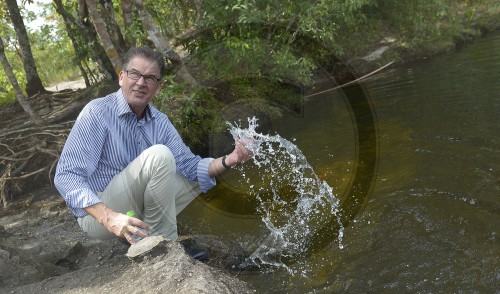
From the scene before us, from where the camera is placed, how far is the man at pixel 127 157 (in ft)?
10.9

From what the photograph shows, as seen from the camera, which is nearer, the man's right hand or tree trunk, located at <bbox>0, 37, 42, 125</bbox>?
the man's right hand

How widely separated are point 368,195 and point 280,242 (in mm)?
1150

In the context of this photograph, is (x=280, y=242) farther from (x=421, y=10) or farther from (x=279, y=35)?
(x=421, y=10)

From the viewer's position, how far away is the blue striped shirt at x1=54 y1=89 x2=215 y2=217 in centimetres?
320

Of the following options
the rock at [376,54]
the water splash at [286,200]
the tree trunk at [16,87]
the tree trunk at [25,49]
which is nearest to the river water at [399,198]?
the water splash at [286,200]

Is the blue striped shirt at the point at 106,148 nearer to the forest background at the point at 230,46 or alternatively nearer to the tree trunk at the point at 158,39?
the forest background at the point at 230,46

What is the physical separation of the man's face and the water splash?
0.80 m

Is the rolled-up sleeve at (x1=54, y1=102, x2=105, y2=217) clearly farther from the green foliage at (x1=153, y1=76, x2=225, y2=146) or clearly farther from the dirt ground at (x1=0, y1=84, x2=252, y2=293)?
the green foliage at (x1=153, y1=76, x2=225, y2=146)

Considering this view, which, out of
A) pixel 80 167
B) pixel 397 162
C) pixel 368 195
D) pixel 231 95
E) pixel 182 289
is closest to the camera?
pixel 182 289

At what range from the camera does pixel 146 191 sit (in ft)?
11.6

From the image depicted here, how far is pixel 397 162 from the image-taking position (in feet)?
18.7

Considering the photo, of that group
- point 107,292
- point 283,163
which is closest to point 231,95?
point 283,163

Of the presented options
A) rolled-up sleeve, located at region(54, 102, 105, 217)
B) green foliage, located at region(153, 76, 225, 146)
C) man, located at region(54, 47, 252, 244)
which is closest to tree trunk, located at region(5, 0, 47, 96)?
green foliage, located at region(153, 76, 225, 146)

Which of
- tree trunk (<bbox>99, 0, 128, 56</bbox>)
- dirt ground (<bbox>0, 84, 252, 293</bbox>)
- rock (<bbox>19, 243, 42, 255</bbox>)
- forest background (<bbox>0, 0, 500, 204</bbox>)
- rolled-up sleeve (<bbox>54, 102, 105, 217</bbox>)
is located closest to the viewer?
dirt ground (<bbox>0, 84, 252, 293</bbox>)
